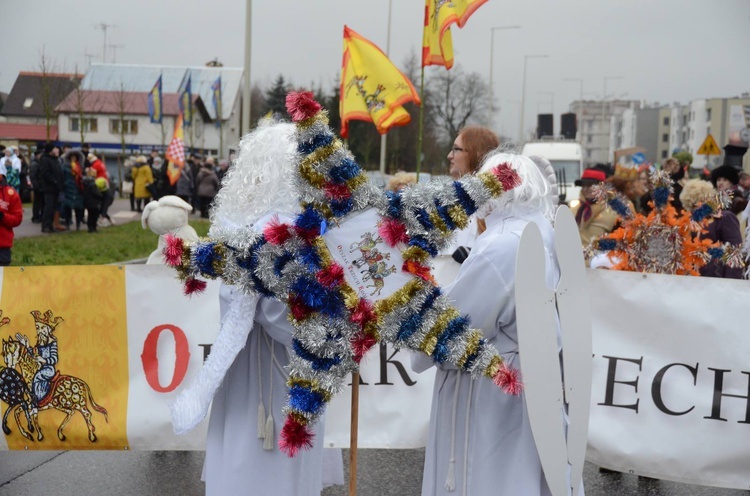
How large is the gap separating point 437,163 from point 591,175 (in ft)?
178

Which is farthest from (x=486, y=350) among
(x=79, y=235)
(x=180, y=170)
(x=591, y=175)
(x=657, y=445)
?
(x=180, y=170)

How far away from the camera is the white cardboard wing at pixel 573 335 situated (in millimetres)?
3270

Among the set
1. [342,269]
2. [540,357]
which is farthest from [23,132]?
[540,357]

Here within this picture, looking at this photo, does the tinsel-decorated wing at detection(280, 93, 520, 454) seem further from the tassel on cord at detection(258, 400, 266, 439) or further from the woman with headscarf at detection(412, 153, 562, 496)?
the tassel on cord at detection(258, 400, 266, 439)

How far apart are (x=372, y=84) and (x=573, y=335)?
10.8 metres

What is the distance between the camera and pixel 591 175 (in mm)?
10227

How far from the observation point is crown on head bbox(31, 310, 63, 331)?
5125mm

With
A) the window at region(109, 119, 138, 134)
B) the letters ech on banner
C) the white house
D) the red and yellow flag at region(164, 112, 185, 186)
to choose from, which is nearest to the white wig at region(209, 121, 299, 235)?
the letters ech on banner

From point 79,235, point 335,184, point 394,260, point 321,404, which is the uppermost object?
point 335,184

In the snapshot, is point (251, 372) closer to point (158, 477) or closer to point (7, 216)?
point (158, 477)

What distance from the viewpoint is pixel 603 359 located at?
5.28 meters

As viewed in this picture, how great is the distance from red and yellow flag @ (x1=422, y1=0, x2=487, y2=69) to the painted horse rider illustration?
8496 mm

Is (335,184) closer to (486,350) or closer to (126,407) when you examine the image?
(486,350)

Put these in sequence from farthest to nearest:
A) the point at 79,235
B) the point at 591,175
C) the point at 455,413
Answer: the point at 79,235
the point at 591,175
the point at 455,413
